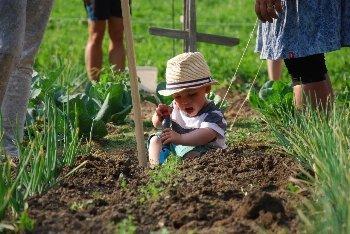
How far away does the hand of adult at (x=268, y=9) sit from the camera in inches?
242

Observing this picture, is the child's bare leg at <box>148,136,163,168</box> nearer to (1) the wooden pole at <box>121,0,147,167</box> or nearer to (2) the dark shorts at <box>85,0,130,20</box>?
(1) the wooden pole at <box>121,0,147,167</box>

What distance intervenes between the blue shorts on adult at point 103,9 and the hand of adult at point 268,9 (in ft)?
10.9

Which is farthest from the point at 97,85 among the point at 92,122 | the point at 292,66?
the point at 292,66

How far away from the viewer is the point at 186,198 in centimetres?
475

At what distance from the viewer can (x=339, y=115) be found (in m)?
5.51

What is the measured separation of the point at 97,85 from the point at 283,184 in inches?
115

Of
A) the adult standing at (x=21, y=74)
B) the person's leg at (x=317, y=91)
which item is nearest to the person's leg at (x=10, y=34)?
the adult standing at (x=21, y=74)

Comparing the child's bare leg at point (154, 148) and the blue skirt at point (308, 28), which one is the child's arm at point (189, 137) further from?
the blue skirt at point (308, 28)

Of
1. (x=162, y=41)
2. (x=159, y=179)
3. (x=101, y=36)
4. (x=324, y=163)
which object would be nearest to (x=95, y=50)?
(x=101, y=36)

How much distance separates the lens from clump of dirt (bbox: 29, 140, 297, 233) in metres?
4.38

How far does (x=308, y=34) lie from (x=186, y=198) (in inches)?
69.2

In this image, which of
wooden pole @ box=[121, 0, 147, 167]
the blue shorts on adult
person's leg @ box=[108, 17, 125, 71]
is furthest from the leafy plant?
person's leg @ box=[108, 17, 125, 71]

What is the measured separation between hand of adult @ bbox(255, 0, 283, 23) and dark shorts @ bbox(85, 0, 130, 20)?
335 centimetres

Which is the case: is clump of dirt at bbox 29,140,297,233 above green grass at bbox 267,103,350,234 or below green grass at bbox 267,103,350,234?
below
